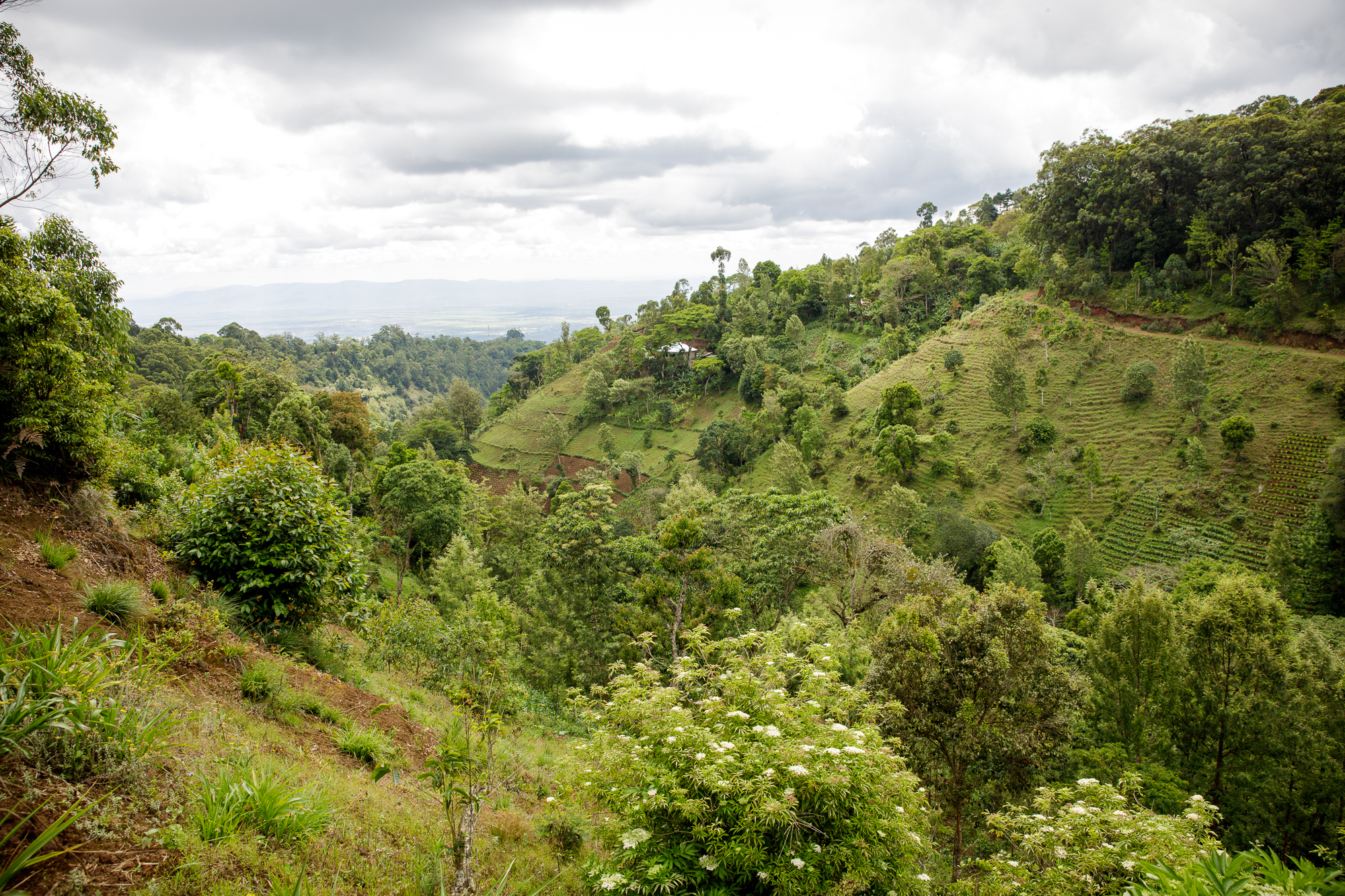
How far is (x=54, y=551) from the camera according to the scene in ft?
20.6

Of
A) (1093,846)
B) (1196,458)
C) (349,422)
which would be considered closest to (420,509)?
(349,422)

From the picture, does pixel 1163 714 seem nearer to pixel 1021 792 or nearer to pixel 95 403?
pixel 1021 792

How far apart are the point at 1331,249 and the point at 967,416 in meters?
20.9

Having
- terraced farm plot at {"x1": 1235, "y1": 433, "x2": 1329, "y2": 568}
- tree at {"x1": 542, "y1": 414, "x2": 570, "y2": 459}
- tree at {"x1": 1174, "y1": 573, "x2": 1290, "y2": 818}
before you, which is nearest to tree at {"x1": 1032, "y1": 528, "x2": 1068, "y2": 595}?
terraced farm plot at {"x1": 1235, "y1": 433, "x2": 1329, "y2": 568}

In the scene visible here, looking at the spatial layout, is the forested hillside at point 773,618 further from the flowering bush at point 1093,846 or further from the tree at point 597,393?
the tree at point 597,393

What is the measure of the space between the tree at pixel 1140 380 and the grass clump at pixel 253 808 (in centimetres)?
4476

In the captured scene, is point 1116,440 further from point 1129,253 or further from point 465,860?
point 465,860

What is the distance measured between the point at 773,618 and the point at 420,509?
20.1 meters

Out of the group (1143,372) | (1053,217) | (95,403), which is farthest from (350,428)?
(1053,217)

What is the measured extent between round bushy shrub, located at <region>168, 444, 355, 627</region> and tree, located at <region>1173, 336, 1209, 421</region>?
41.2 metres

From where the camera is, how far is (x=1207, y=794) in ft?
45.8

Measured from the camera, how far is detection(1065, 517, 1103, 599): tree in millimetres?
27969

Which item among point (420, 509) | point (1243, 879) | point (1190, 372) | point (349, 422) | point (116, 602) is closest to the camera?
point (1243, 879)

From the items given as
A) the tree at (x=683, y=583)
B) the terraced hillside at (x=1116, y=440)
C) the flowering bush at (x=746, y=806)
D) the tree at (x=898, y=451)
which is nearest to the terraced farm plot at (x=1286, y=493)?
the terraced hillside at (x=1116, y=440)
